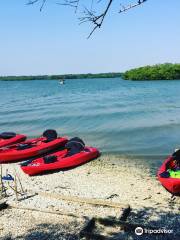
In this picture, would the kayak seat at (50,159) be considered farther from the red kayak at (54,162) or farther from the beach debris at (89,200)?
the beach debris at (89,200)

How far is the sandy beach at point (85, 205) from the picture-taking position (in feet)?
27.2

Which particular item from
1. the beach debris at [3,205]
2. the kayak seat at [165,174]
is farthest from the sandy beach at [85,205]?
the kayak seat at [165,174]

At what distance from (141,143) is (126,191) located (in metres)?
Answer: 8.05

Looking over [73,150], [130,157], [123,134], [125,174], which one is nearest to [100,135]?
[123,134]

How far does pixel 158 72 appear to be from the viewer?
332 ft

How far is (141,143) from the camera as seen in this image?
1908cm

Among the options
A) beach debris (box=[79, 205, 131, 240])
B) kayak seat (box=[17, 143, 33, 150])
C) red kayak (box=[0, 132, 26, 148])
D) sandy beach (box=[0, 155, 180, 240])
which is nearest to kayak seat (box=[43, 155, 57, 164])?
sandy beach (box=[0, 155, 180, 240])

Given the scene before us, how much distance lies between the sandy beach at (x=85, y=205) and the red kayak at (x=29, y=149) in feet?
1.89

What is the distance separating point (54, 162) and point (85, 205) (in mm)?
4153

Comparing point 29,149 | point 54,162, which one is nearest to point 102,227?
point 54,162

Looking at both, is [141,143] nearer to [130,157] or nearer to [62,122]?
[130,157]

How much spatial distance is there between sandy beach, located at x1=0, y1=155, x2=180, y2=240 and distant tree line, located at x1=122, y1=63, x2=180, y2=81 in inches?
3366

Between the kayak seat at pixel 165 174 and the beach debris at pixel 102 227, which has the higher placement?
the kayak seat at pixel 165 174

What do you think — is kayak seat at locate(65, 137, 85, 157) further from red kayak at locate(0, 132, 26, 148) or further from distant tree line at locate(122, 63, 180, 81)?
distant tree line at locate(122, 63, 180, 81)
